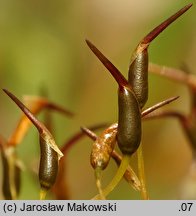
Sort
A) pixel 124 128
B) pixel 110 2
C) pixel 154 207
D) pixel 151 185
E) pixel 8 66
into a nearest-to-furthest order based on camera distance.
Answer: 1. pixel 124 128
2. pixel 154 207
3. pixel 151 185
4. pixel 8 66
5. pixel 110 2

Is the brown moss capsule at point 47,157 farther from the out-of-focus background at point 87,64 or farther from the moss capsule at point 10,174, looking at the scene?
the out-of-focus background at point 87,64

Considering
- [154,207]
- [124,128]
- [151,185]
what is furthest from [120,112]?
[151,185]

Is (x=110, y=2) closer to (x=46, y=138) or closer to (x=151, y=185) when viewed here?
(x=151, y=185)

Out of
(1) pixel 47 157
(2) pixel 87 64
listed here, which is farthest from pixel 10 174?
(2) pixel 87 64

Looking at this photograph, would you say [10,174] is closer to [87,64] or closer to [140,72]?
[140,72]

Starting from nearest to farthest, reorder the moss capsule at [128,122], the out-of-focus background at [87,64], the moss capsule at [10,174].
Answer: the moss capsule at [128,122]
the moss capsule at [10,174]
the out-of-focus background at [87,64]

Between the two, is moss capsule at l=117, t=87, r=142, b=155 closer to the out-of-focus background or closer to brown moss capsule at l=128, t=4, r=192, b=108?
brown moss capsule at l=128, t=4, r=192, b=108

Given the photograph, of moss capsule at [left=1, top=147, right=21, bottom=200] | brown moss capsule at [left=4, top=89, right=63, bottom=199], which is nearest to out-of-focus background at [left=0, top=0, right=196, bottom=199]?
moss capsule at [left=1, top=147, right=21, bottom=200]

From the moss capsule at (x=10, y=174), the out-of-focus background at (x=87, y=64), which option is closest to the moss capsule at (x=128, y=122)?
the moss capsule at (x=10, y=174)
